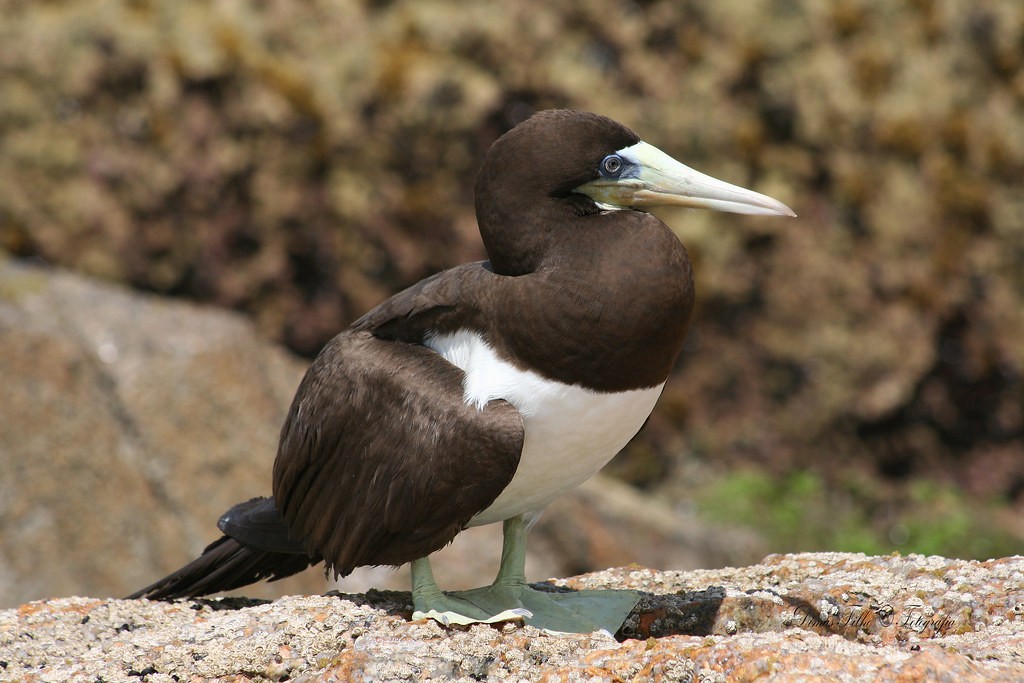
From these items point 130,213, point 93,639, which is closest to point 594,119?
point 93,639

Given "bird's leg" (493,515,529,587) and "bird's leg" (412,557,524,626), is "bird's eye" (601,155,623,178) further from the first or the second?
"bird's leg" (412,557,524,626)

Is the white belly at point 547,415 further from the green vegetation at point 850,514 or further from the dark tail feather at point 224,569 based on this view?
the green vegetation at point 850,514

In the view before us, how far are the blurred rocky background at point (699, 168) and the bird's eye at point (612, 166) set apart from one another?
16.4ft

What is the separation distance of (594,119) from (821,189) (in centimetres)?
557

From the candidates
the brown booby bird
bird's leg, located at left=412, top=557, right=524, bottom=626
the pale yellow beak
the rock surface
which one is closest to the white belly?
the brown booby bird

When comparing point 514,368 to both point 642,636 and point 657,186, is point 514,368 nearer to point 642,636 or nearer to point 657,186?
point 657,186

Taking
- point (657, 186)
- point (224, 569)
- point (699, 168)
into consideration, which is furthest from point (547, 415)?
point (699, 168)

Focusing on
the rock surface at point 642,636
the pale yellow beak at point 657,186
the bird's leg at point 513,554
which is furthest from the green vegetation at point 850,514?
the pale yellow beak at point 657,186

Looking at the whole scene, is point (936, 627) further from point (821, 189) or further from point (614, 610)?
point (821, 189)

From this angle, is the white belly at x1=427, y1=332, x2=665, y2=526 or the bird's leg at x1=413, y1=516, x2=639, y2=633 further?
the bird's leg at x1=413, y1=516, x2=639, y2=633

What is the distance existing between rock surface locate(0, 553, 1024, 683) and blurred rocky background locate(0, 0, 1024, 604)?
429 centimetres

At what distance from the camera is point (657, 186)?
4562mm

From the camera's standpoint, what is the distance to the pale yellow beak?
454 centimetres

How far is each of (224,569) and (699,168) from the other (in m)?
5.65
